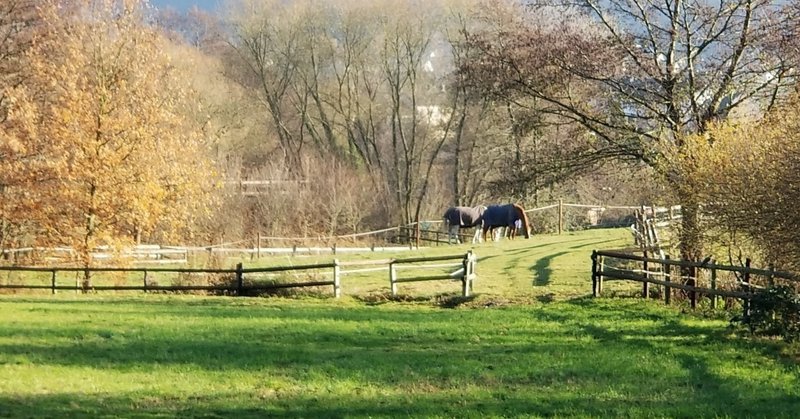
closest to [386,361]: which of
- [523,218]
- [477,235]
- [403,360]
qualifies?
[403,360]

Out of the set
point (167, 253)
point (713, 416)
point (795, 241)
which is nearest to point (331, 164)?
point (167, 253)

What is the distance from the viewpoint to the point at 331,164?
53344 mm

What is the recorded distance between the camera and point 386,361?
429 inches

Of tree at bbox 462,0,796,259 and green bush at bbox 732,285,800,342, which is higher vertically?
tree at bbox 462,0,796,259

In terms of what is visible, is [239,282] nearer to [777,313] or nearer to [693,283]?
[693,283]

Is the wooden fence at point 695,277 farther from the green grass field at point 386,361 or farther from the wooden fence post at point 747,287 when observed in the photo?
the green grass field at point 386,361

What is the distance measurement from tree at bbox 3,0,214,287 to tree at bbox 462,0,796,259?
37.3 ft

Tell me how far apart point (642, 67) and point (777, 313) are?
744 centimetres

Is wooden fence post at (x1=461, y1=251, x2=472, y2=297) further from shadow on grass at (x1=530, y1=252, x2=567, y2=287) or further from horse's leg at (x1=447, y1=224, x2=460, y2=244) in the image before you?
horse's leg at (x1=447, y1=224, x2=460, y2=244)

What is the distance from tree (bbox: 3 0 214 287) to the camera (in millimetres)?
23906

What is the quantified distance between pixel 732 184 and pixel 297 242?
3216 centimetres

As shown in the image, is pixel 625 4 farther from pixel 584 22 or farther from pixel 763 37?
pixel 763 37

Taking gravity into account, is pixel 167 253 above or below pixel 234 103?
below

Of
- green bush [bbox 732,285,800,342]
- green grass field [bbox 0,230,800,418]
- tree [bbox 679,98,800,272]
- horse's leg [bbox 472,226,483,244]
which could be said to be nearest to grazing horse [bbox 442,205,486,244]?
horse's leg [bbox 472,226,483,244]
